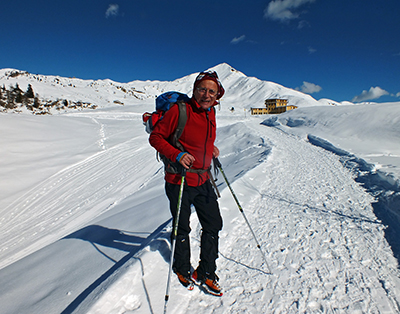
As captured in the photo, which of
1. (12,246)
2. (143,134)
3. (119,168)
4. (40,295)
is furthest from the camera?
(143,134)

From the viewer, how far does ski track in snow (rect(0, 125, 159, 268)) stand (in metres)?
5.37

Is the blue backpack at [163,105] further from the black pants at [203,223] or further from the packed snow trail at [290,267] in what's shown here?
the packed snow trail at [290,267]

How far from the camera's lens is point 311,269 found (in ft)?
8.13

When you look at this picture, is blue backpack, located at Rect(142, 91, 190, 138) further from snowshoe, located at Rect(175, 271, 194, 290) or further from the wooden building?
the wooden building

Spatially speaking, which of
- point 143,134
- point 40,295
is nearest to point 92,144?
point 143,134

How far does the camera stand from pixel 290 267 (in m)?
2.51

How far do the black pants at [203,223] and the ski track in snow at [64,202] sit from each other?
4.38 m

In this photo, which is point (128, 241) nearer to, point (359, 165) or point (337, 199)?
point (337, 199)

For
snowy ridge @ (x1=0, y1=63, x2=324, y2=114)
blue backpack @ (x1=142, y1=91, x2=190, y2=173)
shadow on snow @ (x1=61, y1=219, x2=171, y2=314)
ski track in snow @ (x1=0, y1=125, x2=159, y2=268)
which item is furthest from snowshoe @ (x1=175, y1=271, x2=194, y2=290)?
snowy ridge @ (x1=0, y1=63, x2=324, y2=114)

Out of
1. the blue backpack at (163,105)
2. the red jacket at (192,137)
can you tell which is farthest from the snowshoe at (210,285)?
the blue backpack at (163,105)

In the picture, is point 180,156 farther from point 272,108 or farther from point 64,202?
point 272,108

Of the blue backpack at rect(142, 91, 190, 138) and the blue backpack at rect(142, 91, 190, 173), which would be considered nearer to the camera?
the blue backpack at rect(142, 91, 190, 173)

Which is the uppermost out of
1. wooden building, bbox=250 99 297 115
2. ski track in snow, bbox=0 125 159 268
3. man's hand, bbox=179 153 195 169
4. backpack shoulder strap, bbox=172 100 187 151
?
backpack shoulder strap, bbox=172 100 187 151

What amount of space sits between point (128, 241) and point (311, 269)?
2.38 metres
